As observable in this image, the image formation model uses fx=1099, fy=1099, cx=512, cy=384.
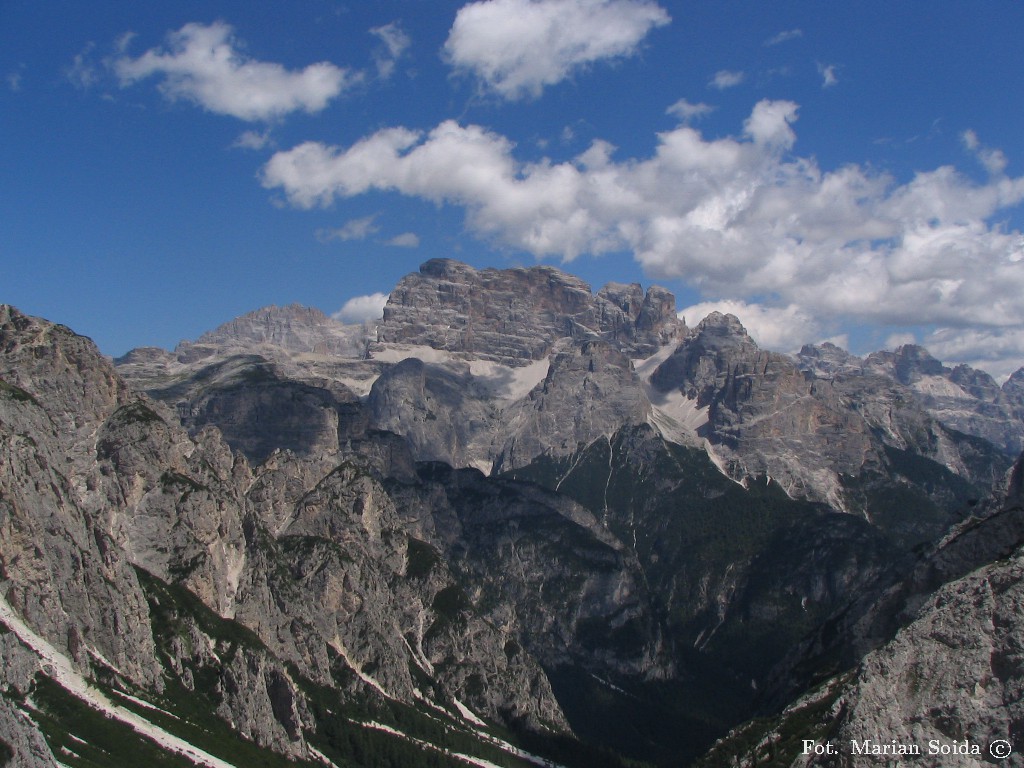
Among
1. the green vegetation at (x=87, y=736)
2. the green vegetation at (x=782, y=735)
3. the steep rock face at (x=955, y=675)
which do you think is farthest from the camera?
the green vegetation at (x=87, y=736)

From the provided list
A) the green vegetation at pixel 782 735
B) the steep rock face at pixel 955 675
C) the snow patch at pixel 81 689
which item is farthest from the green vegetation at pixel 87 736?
the steep rock face at pixel 955 675

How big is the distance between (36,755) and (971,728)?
103 metres

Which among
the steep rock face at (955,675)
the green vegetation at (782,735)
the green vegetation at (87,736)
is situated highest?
the steep rock face at (955,675)

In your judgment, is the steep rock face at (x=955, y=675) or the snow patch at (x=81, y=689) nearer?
→ the steep rock face at (x=955, y=675)

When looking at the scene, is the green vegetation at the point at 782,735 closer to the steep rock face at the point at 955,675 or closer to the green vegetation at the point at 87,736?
the steep rock face at the point at 955,675

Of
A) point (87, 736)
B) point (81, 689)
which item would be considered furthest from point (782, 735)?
point (81, 689)

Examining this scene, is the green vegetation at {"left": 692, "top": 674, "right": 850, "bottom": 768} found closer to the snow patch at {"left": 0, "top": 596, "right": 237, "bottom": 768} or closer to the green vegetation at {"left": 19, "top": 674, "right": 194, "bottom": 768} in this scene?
the snow patch at {"left": 0, "top": 596, "right": 237, "bottom": 768}

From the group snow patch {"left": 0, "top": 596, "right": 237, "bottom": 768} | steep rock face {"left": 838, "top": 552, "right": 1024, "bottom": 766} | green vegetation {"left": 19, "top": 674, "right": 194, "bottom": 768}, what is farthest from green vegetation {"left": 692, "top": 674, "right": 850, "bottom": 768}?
green vegetation {"left": 19, "top": 674, "right": 194, "bottom": 768}

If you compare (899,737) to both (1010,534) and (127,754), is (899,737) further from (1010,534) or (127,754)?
(127,754)

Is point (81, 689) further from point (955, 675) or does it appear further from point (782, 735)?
point (955, 675)

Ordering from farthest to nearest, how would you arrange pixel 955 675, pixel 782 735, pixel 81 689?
pixel 81 689
pixel 782 735
pixel 955 675

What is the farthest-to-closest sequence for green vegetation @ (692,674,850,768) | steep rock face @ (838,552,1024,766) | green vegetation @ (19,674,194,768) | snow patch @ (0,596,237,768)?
snow patch @ (0,596,237,768), green vegetation @ (19,674,194,768), green vegetation @ (692,674,850,768), steep rock face @ (838,552,1024,766)

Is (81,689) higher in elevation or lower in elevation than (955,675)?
lower

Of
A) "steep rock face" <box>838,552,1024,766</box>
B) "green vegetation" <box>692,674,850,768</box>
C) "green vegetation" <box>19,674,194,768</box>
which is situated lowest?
"green vegetation" <box>19,674,194,768</box>
